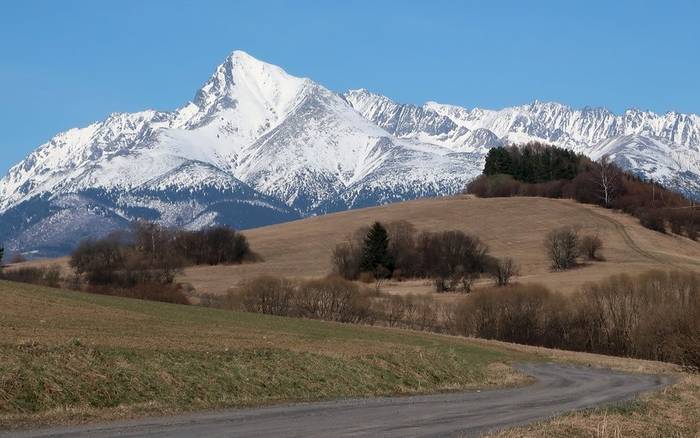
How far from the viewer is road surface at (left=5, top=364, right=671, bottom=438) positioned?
886 inches

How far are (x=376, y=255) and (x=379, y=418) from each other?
114 m

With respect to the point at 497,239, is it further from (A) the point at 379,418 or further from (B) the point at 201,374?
(A) the point at 379,418

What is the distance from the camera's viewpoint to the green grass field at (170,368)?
2566 centimetres

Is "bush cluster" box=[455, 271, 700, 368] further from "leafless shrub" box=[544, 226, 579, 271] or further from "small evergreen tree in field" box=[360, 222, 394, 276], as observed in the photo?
"small evergreen tree in field" box=[360, 222, 394, 276]

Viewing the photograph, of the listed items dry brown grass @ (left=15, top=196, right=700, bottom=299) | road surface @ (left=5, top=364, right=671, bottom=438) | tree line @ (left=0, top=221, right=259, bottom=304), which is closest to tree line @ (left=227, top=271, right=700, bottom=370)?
tree line @ (left=0, top=221, right=259, bottom=304)

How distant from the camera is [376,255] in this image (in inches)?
5522

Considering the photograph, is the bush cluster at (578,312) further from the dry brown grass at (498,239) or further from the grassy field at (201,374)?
the grassy field at (201,374)

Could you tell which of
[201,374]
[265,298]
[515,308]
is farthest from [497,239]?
[201,374]

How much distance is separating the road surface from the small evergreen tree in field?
325 feet

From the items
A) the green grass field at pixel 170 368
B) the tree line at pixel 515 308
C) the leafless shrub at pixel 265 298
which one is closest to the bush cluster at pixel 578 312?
the tree line at pixel 515 308

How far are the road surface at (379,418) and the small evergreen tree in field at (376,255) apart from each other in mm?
99161

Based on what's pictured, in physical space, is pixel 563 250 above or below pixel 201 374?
above

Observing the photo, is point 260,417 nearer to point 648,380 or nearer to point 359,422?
point 359,422

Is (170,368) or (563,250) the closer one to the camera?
(170,368)
